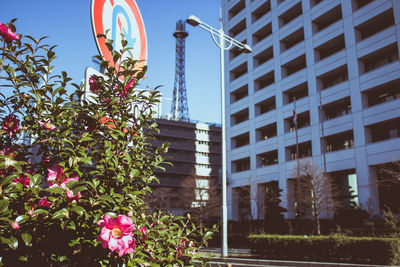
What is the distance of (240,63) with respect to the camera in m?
48.8

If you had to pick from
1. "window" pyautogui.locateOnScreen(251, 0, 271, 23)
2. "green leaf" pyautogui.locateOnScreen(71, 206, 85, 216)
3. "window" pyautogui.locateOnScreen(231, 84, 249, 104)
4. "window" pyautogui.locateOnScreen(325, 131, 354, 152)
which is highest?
"window" pyautogui.locateOnScreen(251, 0, 271, 23)

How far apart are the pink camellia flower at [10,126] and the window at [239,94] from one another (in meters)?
47.2

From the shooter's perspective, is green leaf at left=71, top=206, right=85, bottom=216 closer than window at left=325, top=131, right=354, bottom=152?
Yes

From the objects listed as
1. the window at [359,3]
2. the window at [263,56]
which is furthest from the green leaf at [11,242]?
the window at [263,56]

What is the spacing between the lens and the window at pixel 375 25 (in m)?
32.4

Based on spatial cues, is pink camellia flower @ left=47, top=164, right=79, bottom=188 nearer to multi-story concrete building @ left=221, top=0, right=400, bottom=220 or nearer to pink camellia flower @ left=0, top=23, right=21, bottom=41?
pink camellia flower @ left=0, top=23, right=21, bottom=41

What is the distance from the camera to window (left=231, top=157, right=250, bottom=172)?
48.6 metres

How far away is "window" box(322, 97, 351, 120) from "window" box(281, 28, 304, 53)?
34.3 feet

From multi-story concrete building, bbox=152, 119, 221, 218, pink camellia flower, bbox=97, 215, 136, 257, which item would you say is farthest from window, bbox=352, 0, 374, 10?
multi-story concrete building, bbox=152, 119, 221, 218

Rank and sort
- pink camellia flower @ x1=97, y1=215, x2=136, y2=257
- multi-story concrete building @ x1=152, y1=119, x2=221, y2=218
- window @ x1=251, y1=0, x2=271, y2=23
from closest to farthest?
pink camellia flower @ x1=97, y1=215, x2=136, y2=257, window @ x1=251, y1=0, x2=271, y2=23, multi-story concrete building @ x1=152, y1=119, x2=221, y2=218

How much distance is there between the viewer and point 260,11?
159 ft

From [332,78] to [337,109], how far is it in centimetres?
390

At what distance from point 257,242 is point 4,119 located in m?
16.3

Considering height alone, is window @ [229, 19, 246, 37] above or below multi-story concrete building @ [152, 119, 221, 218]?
above
